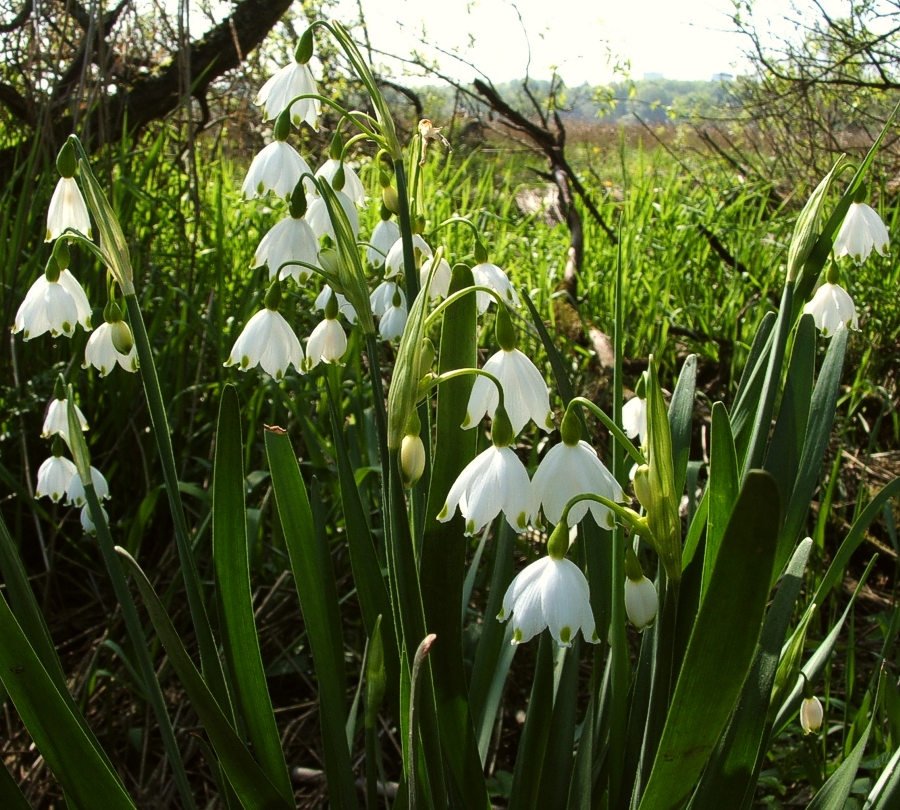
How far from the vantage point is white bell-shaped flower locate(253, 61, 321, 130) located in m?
1.38

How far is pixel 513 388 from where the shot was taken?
108 centimetres

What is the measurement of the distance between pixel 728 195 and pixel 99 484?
3908 mm

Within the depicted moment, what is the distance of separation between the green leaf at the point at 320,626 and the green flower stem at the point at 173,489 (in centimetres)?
13

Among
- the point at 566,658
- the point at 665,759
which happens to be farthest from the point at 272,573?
the point at 665,759

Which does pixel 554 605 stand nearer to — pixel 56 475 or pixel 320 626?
pixel 320 626

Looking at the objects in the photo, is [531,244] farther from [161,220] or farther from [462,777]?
[462,777]

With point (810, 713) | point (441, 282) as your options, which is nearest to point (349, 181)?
point (441, 282)

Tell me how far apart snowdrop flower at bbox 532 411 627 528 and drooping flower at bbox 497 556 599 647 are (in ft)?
0.22

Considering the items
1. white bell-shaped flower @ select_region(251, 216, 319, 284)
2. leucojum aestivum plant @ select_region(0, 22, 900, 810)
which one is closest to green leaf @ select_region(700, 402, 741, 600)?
leucojum aestivum plant @ select_region(0, 22, 900, 810)

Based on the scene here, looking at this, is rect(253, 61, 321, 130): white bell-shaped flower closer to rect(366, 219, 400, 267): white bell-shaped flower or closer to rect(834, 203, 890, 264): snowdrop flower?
rect(366, 219, 400, 267): white bell-shaped flower

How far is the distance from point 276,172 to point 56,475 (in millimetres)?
788

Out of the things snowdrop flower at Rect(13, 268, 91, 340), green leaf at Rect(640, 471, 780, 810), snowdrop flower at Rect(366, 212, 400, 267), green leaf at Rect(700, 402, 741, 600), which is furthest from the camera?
snowdrop flower at Rect(366, 212, 400, 267)

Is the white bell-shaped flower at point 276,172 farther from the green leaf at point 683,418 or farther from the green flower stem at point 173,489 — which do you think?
the green leaf at point 683,418

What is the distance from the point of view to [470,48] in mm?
4980
